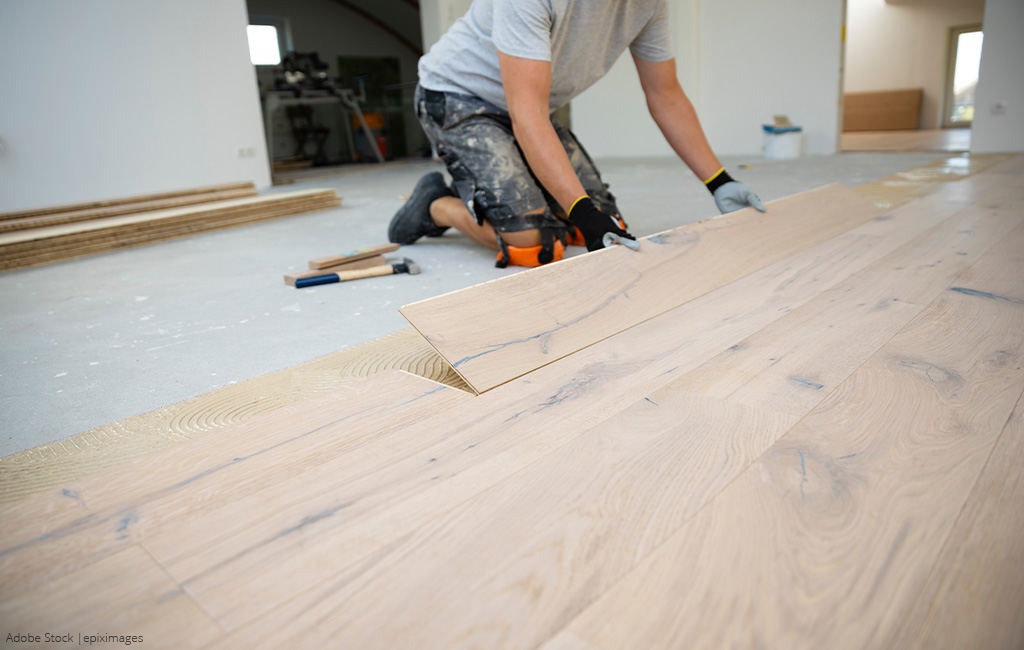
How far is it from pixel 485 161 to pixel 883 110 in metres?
10.3

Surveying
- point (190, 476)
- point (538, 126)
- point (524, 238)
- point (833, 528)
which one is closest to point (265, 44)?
point (524, 238)

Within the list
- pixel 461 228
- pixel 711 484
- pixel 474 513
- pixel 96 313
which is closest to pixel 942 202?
pixel 461 228

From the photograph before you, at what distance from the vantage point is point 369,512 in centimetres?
71

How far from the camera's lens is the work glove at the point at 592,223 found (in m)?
1.54

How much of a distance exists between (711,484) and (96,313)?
1891 millimetres

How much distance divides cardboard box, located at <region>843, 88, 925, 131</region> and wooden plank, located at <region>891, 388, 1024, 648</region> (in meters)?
11.4

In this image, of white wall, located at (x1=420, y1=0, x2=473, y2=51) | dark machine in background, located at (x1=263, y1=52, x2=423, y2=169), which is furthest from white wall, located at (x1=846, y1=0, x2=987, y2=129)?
dark machine in background, located at (x1=263, y1=52, x2=423, y2=169)

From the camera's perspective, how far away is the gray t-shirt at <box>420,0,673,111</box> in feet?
5.45

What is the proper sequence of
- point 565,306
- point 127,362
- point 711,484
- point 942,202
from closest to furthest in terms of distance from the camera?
point 711,484, point 565,306, point 127,362, point 942,202

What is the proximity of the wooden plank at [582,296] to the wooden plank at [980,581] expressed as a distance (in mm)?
631

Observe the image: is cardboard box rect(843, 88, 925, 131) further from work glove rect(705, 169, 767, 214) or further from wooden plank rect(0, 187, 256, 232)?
work glove rect(705, 169, 767, 214)

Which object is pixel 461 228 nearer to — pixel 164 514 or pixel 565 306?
pixel 565 306

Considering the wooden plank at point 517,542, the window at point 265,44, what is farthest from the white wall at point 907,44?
the wooden plank at point 517,542

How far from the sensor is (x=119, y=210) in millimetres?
3744
